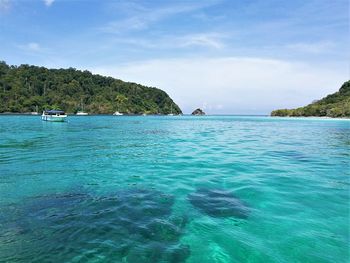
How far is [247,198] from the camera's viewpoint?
11.7 metres

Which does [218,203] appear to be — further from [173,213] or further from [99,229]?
[99,229]

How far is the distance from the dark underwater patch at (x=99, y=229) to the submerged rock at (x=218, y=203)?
3.76 ft

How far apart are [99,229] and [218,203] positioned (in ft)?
15.9

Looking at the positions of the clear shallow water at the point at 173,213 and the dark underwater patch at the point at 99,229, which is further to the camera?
the clear shallow water at the point at 173,213

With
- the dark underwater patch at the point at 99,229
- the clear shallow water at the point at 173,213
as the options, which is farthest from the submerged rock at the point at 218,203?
the dark underwater patch at the point at 99,229

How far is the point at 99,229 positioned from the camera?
26.8 ft

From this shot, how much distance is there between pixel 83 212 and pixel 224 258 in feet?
16.8

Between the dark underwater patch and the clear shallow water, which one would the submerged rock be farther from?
the dark underwater patch

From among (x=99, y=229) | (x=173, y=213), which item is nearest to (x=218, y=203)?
(x=173, y=213)

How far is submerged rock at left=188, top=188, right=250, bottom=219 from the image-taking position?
9898mm

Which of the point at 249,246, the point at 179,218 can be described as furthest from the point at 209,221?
the point at 249,246

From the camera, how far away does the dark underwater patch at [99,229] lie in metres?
6.71

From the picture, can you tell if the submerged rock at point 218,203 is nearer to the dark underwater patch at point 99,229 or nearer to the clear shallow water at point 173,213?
the clear shallow water at point 173,213

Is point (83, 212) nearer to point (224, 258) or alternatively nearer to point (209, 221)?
point (209, 221)
